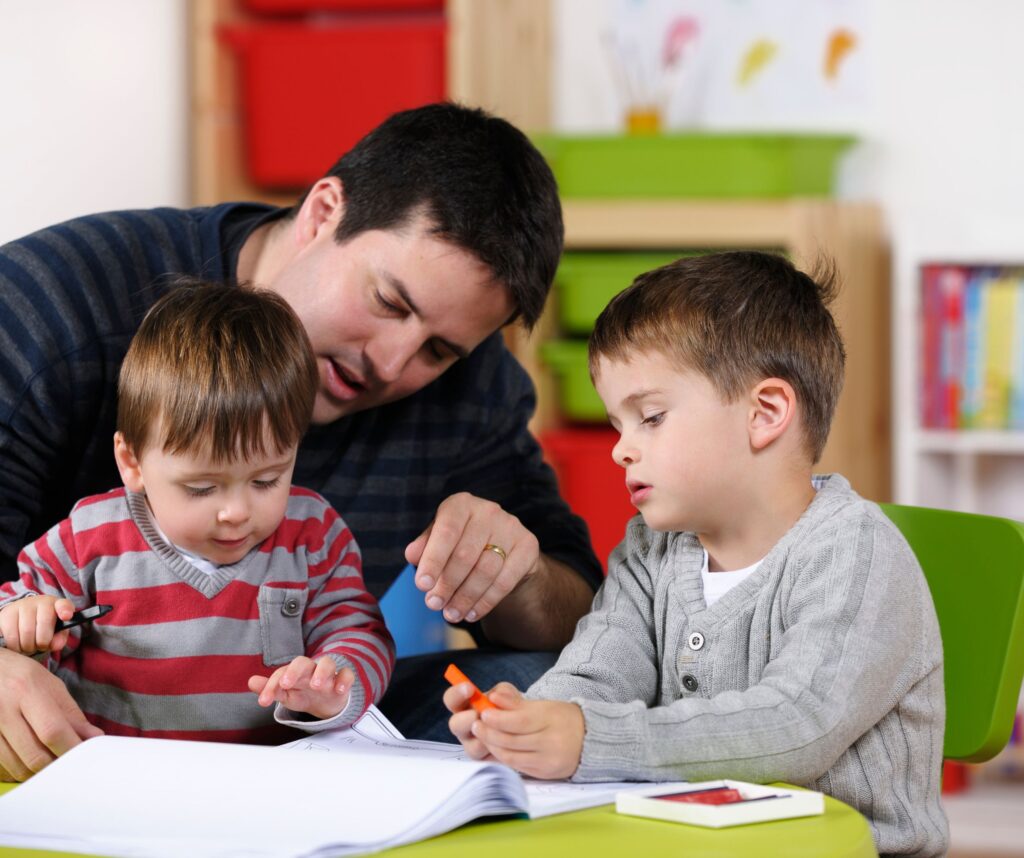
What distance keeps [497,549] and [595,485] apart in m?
1.35

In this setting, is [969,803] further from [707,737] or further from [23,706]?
[23,706]

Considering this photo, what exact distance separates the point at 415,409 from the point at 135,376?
0.50m

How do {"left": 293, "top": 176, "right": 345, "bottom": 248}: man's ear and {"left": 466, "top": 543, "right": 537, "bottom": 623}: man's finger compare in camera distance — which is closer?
{"left": 466, "top": 543, "right": 537, "bottom": 623}: man's finger

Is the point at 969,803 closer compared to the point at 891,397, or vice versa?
the point at 969,803

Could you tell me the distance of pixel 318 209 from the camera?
1.49 metres

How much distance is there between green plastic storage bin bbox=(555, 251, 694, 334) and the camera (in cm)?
257

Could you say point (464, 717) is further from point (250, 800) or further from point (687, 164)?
point (687, 164)

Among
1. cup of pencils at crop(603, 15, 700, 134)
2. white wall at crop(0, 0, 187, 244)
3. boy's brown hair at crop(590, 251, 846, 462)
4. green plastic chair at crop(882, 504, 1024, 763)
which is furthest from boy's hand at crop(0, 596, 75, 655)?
cup of pencils at crop(603, 15, 700, 134)

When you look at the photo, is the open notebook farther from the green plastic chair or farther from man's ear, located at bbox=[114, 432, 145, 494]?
the green plastic chair

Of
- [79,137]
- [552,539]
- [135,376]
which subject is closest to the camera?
[135,376]

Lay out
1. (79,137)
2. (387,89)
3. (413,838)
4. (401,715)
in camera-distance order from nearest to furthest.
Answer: (413,838), (401,715), (79,137), (387,89)

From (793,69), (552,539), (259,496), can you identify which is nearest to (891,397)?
(793,69)

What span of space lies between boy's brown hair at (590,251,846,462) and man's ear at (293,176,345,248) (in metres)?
0.44

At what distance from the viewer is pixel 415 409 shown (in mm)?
1582
